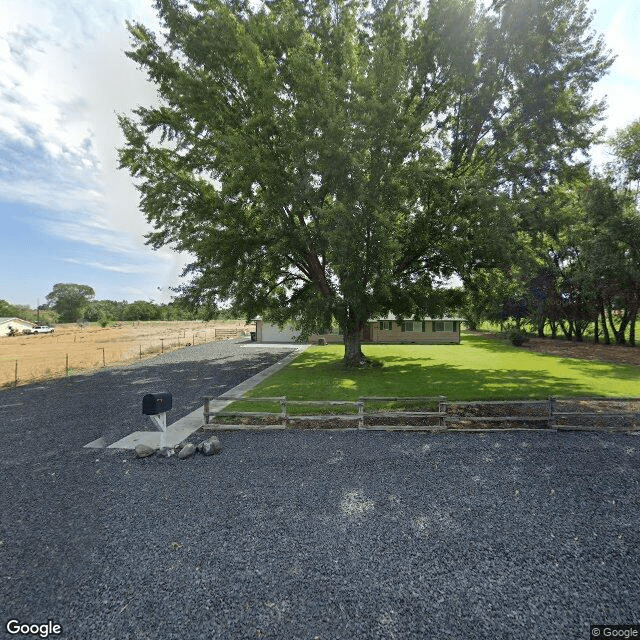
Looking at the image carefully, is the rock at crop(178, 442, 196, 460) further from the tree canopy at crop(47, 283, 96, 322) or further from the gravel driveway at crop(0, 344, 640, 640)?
the tree canopy at crop(47, 283, 96, 322)

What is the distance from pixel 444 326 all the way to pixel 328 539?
35.0 m

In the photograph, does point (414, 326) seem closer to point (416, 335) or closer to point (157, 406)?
point (416, 335)

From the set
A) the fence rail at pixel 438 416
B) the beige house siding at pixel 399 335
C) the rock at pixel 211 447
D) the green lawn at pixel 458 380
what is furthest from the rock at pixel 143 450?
the beige house siding at pixel 399 335

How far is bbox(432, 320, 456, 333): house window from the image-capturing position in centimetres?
3653

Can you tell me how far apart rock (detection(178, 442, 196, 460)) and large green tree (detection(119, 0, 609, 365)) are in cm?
957

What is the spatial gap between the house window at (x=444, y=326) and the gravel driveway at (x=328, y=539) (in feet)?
94.0

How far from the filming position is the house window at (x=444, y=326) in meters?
36.5

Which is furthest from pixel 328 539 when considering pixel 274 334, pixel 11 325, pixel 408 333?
pixel 11 325

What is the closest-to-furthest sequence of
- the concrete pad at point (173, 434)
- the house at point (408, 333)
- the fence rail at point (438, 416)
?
1. the concrete pad at point (173, 434)
2. the fence rail at point (438, 416)
3. the house at point (408, 333)

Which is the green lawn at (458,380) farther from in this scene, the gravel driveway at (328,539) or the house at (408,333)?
the house at (408,333)

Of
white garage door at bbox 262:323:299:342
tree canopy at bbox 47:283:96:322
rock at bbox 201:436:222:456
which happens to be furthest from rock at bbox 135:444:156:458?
tree canopy at bbox 47:283:96:322

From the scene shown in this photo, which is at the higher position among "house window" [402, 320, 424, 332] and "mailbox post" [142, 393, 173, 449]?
"house window" [402, 320, 424, 332]

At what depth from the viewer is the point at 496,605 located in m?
3.70

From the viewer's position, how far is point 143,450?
783cm
